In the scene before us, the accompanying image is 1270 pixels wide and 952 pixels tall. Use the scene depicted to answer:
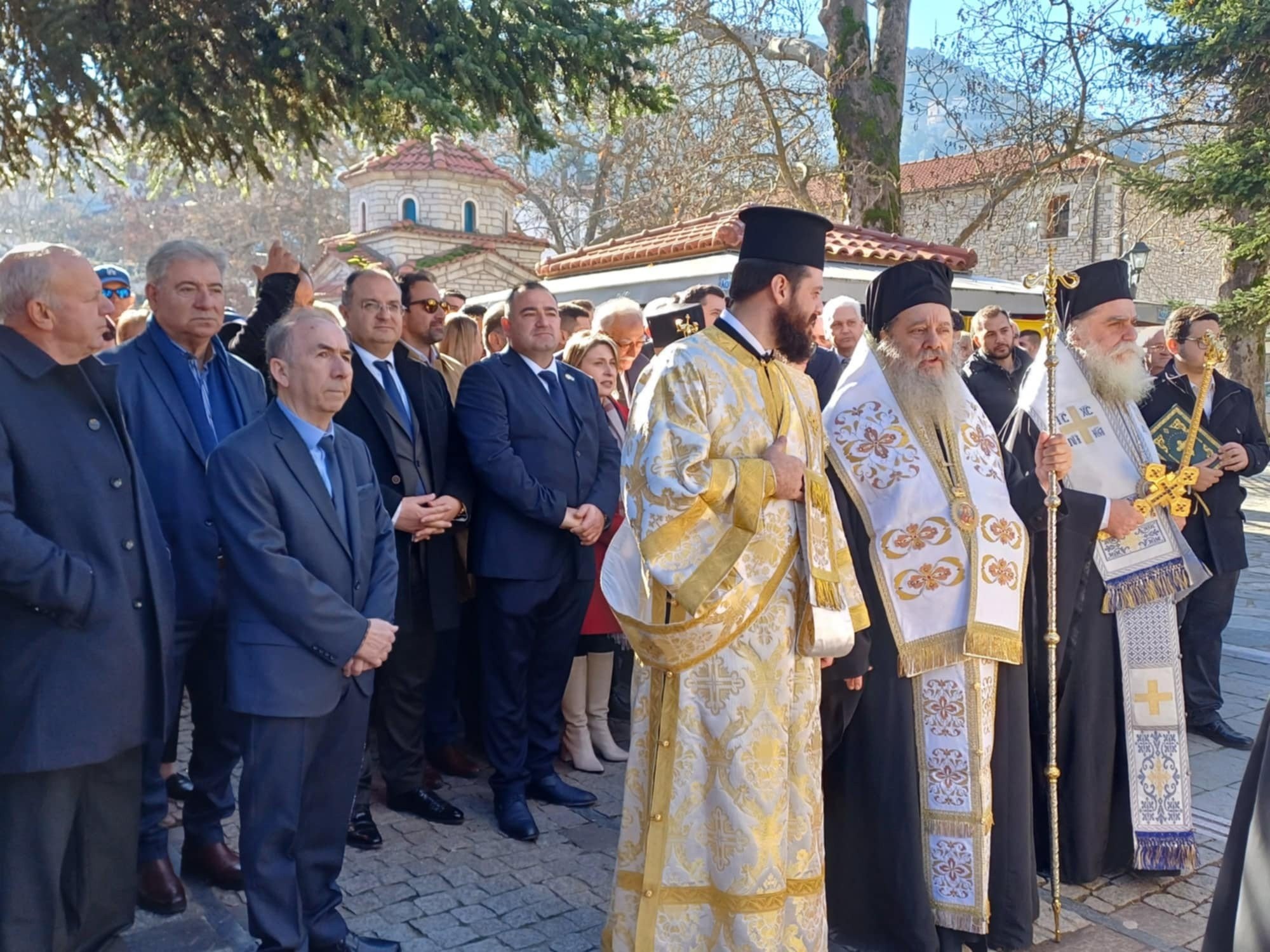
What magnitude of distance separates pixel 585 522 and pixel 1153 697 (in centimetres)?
230

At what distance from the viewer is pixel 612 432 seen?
5.03m

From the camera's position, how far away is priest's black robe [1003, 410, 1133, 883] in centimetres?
390

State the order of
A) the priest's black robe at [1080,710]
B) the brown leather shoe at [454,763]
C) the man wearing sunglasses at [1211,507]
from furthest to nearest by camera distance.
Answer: the man wearing sunglasses at [1211,507] → the brown leather shoe at [454,763] → the priest's black robe at [1080,710]

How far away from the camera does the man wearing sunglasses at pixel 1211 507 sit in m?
5.80

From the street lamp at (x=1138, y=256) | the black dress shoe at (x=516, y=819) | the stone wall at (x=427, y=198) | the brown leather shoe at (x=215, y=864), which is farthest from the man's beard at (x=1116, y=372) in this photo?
the stone wall at (x=427, y=198)

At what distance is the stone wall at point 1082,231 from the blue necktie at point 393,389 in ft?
42.6

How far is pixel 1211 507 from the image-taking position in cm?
604

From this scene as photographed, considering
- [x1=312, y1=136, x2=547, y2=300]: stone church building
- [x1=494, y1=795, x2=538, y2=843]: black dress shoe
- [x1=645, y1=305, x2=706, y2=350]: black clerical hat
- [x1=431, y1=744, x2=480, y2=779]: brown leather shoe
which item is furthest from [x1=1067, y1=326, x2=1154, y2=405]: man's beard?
[x1=312, y1=136, x2=547, y2=300]: stone church building

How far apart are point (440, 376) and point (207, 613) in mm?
1555

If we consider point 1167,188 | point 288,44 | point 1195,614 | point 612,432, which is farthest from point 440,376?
point 1167,188

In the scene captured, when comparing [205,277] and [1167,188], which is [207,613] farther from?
[1167,188]

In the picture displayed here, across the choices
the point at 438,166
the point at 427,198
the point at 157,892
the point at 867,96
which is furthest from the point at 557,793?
the point at 427,198

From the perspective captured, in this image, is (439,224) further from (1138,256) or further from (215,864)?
(215,864)

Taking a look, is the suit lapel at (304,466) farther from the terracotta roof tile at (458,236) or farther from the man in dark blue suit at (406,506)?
the terracotta roof tile at (458,236)
